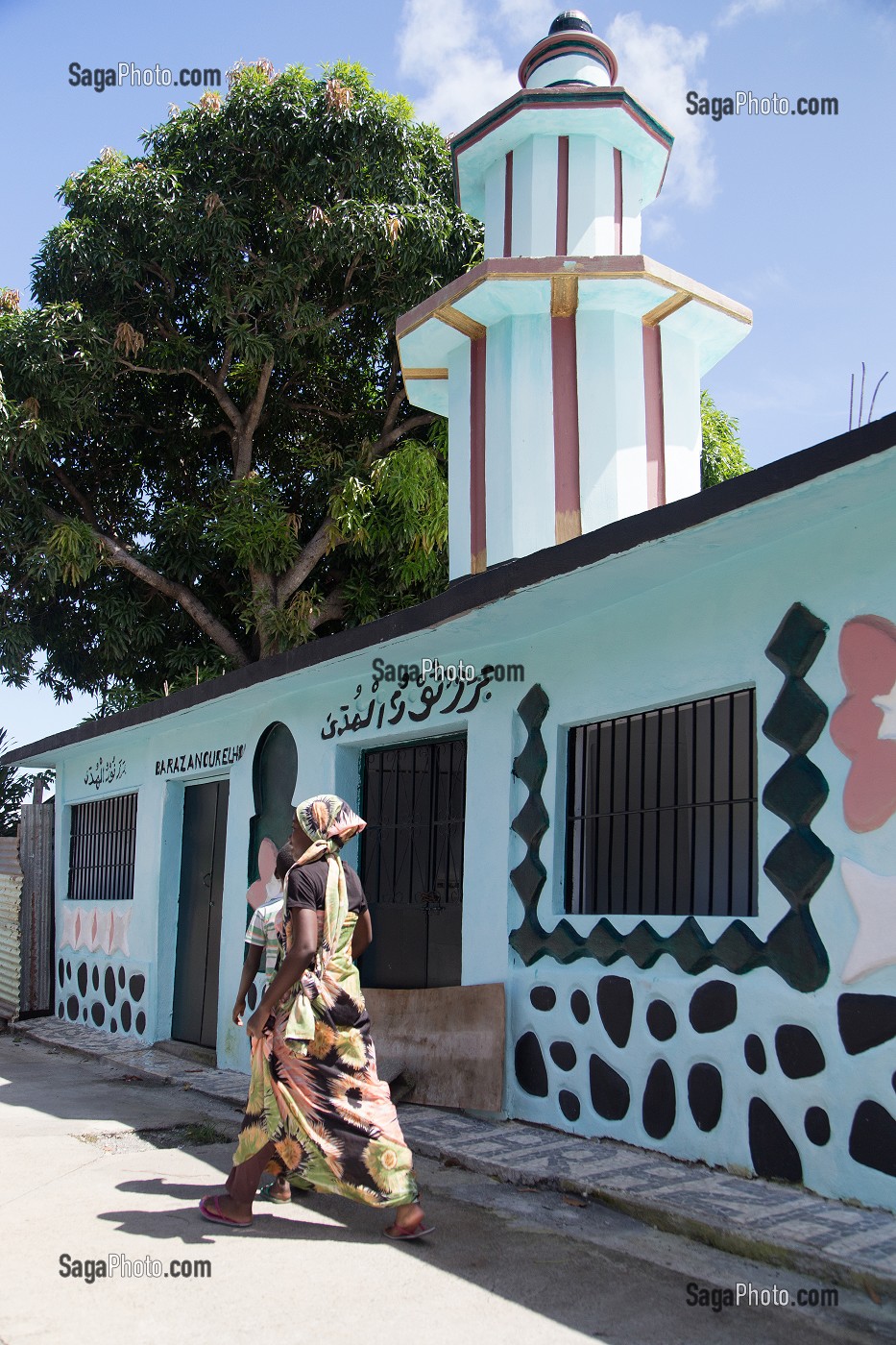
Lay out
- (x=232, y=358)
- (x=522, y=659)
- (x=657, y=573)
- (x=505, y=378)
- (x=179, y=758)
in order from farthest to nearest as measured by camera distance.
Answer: (x=232, y=358) < (x=179, y=758) < (x=505, y=378) < (x=522, y=659) < (x=657, y=573)

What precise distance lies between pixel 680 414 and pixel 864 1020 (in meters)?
5.81

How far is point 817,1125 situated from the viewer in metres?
4.98

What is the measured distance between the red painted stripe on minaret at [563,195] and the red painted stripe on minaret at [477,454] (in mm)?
982

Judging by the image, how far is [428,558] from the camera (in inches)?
632

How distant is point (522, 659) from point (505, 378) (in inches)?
121

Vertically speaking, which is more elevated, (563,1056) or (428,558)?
(428,558)

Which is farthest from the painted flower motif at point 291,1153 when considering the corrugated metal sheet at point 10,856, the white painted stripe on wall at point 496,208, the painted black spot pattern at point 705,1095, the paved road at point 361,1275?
the corrugated metal sheet at point 10,856

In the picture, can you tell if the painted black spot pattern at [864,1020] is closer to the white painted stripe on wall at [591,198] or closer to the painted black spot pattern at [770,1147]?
the painted black spot pattern at [770,1147]

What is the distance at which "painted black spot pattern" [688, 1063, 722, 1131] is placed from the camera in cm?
547

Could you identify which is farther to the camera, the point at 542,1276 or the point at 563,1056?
the point at 563,1056

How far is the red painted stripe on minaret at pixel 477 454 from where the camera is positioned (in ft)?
31.0

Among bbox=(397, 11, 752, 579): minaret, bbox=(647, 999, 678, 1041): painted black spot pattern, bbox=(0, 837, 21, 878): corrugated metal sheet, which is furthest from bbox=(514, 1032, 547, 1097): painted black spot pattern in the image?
Answer: bbox=(0, 837, 21, 878): corrugated metal sheet

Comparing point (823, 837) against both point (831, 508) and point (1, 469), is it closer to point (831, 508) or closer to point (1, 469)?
point (831, 508)

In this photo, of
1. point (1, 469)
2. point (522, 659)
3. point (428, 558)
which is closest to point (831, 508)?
point (522, 659)
